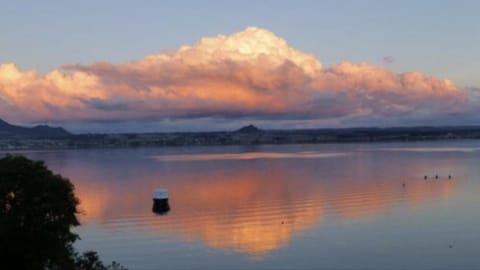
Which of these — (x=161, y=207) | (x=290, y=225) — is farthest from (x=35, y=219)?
(x=161, y=207)

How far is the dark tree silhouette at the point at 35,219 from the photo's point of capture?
2739 centimetres

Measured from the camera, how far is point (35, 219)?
2816cm

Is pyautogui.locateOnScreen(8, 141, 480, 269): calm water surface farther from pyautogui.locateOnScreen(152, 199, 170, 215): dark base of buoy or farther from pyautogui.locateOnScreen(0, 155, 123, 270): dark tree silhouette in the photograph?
pyautogui.locateOnScreen(0, 155, 123, 270): dark tree silhouette

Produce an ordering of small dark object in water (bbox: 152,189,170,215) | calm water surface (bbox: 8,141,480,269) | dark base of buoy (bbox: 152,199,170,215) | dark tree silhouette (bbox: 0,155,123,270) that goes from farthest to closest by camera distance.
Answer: small dark object in water (bbox: 152,189,170,215)
dark base of buoy (bbox: 152,199,170,215)
calm water surface (bbox: 8,141,480,269)
dark tree silhouette (bbox: 0,155,123,270)

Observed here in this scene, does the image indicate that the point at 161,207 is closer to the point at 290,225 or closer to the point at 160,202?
the point at 160,202

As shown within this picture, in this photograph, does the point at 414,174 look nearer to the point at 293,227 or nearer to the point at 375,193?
the point at 375,193

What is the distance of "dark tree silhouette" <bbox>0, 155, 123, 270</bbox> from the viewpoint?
89.9ft

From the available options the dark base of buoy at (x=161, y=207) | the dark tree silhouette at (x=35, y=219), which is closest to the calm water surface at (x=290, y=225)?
the dark base of buoy at (x=161, y=207)

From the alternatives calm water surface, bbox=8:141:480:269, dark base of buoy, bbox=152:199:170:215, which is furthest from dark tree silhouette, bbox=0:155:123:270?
dark base of buoy, bbox=152:199:170:215

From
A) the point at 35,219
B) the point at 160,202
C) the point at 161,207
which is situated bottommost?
the point at 161,207

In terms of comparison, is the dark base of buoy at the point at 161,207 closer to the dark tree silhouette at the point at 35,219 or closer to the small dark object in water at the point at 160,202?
the small dark object in water at the point at 160,202

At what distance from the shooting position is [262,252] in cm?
4234

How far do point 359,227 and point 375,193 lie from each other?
28270 millimetres

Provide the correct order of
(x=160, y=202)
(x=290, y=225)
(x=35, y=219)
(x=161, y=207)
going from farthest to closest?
(x=160, y=202)
(x=161, y=207)
(x=290, y=225)
(x=35, y=219)
